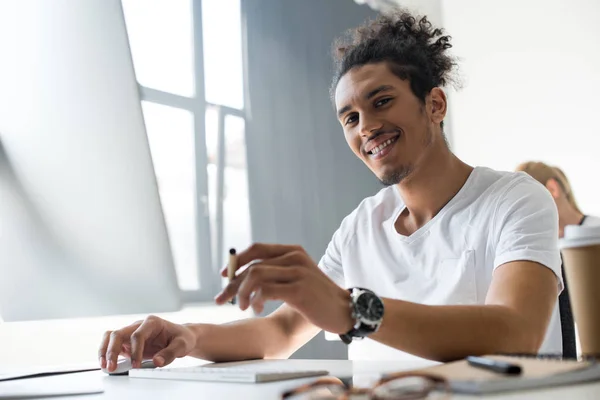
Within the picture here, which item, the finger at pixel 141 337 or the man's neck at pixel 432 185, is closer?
the finger at pixel 141 337

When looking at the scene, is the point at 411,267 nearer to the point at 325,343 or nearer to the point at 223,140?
the point at 223,140

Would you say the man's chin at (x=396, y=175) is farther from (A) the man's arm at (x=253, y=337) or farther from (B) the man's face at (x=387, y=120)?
(A) the man's arm at (x=253, y=337)

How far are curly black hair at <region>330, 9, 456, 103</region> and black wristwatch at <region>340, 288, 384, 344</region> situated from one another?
805 mm

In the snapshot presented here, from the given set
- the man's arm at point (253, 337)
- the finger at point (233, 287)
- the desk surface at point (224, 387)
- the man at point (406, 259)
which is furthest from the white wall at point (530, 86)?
the finger at point (233, 287)

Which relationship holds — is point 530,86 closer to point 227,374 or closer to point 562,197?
point 562,197

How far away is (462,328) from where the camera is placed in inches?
43.9

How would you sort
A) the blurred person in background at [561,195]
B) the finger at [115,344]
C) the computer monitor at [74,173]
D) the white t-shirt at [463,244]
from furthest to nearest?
the blurred person in background at [561,195]
the computer monitor at [74,173]
the white t-shirt at [463,244]
the finger at [115,344]

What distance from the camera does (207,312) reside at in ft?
10.5

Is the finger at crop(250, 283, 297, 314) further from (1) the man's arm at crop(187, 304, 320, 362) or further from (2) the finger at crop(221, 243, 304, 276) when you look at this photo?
(1) the man's arm at crop(187, 304, 320, 362)

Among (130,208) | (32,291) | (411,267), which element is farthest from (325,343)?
(411,267)

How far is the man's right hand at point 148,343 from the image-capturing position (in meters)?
1.27

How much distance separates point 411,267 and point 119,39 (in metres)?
1.89

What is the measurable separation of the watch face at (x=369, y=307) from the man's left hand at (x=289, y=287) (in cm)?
2

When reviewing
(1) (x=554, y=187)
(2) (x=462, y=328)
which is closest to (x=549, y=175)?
(1) (x=554, y=187)
